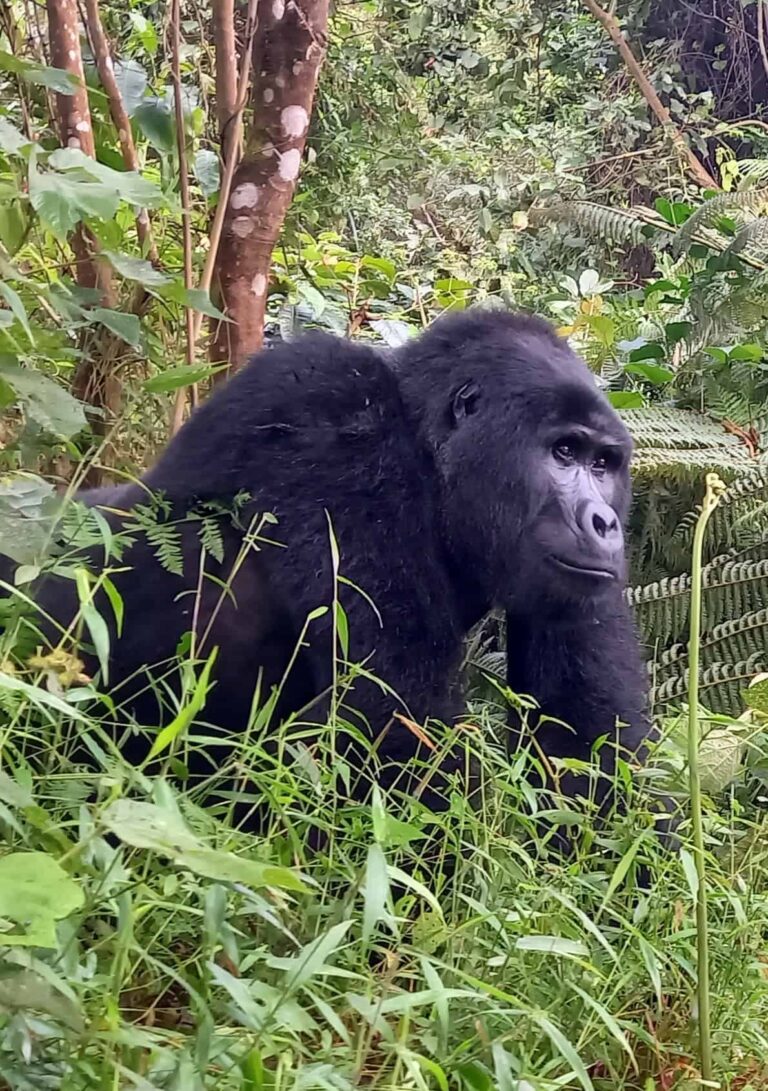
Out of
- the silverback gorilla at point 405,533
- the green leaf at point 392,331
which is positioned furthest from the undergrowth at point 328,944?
the green leaf at point 392,331

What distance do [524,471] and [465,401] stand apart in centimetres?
19

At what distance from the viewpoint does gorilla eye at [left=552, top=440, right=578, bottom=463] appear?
2.45m

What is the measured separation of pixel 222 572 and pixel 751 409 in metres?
1.80

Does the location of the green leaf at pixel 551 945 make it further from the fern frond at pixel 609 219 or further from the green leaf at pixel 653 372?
the fern frond at pixel 609 219

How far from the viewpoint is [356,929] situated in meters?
1.62

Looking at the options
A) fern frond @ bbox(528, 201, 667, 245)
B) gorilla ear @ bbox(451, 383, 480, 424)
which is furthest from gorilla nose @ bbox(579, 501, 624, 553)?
fern frond @ bbox(528, 201, 667, 245)

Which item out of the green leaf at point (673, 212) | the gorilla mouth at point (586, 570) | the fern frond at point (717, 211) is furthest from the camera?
the green leaf at point (673, 212)

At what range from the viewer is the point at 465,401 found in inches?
97.7

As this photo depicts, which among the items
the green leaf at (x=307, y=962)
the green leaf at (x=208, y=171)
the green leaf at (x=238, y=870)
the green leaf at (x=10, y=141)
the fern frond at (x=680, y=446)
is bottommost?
the fern frond at (x=680, y=446)

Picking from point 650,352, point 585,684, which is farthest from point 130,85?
point 585,684

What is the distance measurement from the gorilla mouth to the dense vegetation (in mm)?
261

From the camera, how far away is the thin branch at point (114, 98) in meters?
2.90

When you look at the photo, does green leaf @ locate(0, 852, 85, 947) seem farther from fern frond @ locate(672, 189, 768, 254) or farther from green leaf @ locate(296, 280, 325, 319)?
fern frond @ locate(672, 189, 768, 254)

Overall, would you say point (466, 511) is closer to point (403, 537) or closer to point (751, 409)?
point (403, 537)
